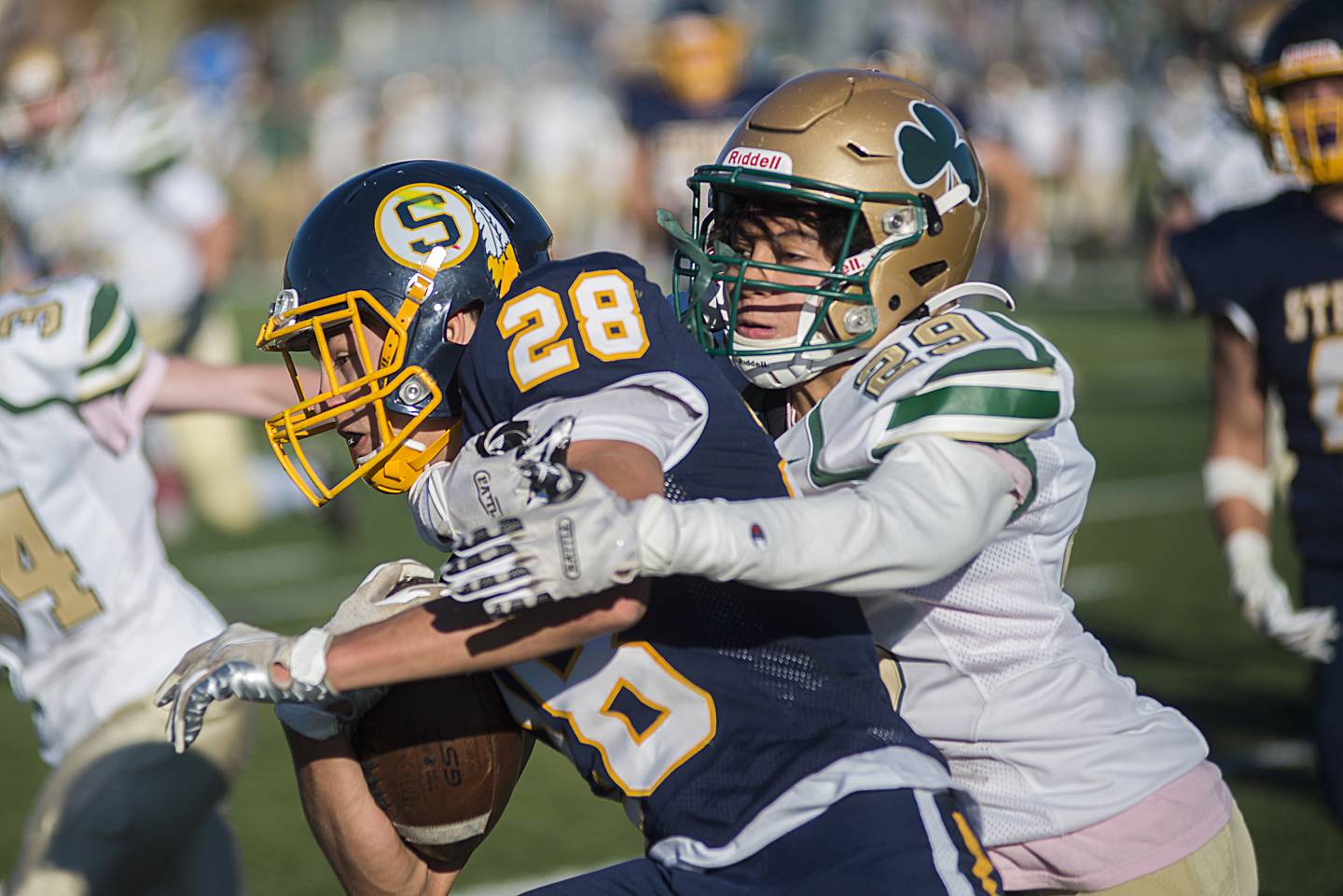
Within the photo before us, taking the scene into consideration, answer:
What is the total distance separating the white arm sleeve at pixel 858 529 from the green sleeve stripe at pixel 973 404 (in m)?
0.05

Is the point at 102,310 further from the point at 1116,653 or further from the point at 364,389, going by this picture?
the point at 1116,653

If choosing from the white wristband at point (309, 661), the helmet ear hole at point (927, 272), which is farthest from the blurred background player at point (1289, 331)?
the white wristband at point (309, 661)

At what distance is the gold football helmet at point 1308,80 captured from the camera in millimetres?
3729

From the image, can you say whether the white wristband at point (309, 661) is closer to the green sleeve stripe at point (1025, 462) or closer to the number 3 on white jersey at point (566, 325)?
the number 3 on white jersey at point (566, 325)

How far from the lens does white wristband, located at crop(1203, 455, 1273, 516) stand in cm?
393

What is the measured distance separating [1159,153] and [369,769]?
388 inches

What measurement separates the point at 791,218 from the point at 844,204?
112 mm

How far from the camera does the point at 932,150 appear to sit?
2.62 meters

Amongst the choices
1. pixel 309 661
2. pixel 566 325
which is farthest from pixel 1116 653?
pixel 309 661

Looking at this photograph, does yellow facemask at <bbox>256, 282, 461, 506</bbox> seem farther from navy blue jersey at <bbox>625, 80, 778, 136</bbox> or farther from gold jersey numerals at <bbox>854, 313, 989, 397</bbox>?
navy blue jersey at <bbox>625, 80, 778, 136</bbox>

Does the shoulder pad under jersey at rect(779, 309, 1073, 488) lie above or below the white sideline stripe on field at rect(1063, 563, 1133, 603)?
above

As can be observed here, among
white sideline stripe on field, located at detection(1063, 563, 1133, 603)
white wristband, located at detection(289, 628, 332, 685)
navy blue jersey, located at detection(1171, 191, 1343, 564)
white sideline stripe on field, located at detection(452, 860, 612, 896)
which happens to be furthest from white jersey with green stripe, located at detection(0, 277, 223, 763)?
white sideline stripe on field, located at detection(1063, 563, 1133, 603)

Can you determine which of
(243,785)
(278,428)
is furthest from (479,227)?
(243,785)

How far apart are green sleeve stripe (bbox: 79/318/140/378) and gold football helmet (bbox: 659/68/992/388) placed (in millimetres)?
1321
